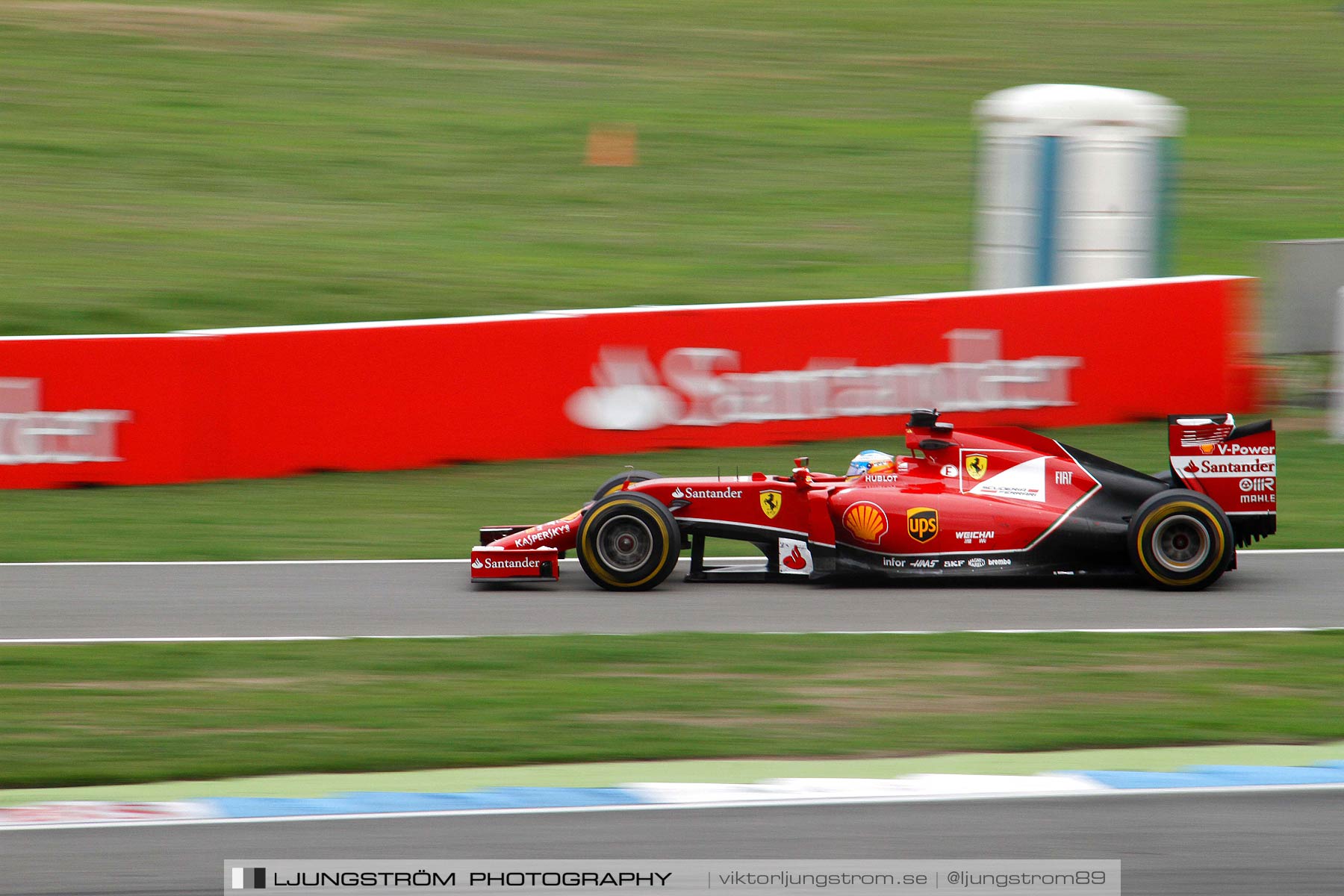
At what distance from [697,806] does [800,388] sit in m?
8.39

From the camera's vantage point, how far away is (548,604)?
9656mm

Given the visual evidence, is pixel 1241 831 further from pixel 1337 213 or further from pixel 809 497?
pixel 1337 213

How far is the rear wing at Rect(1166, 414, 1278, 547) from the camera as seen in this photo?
974 cm

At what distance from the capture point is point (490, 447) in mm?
13797

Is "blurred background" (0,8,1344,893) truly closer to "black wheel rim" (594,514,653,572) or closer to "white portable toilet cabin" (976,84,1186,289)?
"black wheel rim" (594,514,653,572)

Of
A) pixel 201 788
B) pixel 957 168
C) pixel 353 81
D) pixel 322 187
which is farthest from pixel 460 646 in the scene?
pixel 353 81

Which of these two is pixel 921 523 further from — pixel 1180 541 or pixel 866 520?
pixel 1180 541

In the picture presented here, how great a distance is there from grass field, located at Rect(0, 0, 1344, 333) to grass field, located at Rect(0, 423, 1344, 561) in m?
4.72

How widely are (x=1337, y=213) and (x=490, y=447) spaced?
15.1m

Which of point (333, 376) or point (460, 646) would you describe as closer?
point (460, 646)

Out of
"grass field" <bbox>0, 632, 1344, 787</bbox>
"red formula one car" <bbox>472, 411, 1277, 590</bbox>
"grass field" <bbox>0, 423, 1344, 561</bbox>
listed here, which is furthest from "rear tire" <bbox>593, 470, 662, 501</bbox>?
"grass field" <bbox>0, 632, 1344, 787</bbox>

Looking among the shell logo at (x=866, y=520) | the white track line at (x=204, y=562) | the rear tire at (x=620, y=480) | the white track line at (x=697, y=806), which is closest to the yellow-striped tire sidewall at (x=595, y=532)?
the rear tire at (x=620, y=480)

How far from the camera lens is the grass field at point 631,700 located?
22.5 ft

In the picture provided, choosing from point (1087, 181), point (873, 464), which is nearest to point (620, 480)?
point (873, 464)
